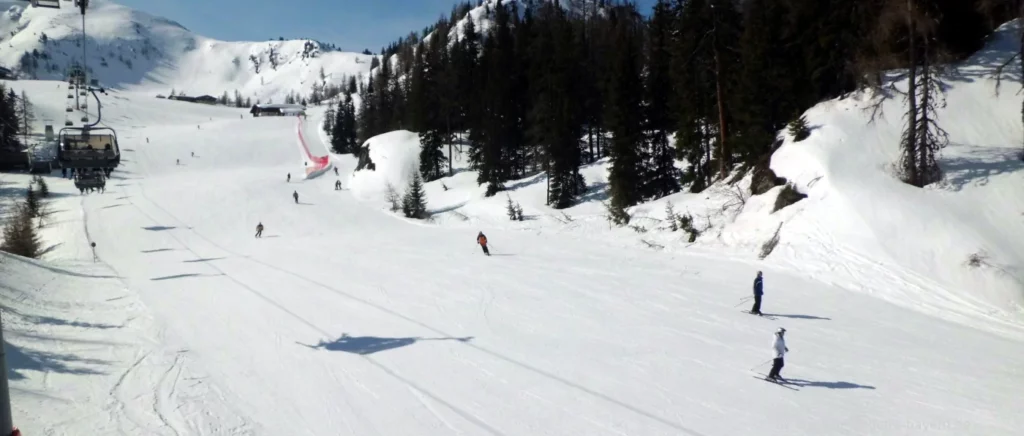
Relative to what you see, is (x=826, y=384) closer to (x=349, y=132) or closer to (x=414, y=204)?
(x=414, y=204)

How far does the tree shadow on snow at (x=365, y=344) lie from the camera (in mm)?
13417

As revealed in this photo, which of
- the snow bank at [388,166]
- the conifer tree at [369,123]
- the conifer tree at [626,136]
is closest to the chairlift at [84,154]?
the conifer tree at [626,136]

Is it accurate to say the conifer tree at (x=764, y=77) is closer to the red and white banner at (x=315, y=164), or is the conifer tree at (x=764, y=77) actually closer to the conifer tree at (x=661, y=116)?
the conifer tree at (x=661, y=116)

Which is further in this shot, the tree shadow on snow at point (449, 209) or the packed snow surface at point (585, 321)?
the tree shadow on snow at point (449, 209)

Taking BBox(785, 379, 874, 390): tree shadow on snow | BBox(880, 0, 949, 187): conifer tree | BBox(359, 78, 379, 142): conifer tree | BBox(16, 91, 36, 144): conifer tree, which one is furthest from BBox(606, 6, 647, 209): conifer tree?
BBox(16, 91, 36, 144): conifer tree

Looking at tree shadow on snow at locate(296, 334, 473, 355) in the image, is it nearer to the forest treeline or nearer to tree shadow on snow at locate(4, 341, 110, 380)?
tree shadow on snow at locate(4, 341, 110, 380)

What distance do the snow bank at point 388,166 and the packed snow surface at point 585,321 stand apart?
21.9 metres

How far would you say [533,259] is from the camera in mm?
25094

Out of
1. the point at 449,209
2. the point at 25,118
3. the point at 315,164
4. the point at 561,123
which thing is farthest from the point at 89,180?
the point at 25,118

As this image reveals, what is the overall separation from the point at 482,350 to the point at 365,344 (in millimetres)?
2868

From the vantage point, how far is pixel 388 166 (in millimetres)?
57906

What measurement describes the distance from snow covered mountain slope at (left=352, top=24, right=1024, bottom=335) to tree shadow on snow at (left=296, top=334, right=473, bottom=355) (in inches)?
514

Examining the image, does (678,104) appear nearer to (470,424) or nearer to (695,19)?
(695,19)

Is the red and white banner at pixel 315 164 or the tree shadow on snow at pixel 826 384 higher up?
the red and white banner at pixel 315 164
